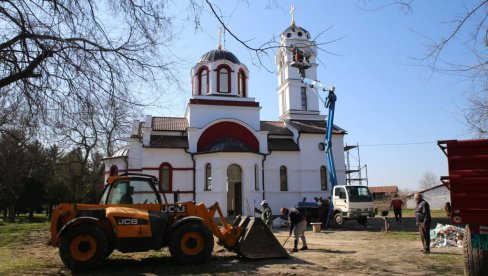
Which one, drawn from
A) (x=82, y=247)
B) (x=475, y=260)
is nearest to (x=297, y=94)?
(x=82, y=247)

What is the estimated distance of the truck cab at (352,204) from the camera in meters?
21.7

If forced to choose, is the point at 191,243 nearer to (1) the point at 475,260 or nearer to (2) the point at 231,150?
(1) the point at 475,260

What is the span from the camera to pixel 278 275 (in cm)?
878

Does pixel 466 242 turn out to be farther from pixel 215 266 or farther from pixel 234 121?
pixel 234 121

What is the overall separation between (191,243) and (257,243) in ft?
6.09

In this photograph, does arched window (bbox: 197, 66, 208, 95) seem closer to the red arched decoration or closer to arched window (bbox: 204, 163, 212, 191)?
the red arched decoration

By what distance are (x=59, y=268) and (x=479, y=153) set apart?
31.5ft

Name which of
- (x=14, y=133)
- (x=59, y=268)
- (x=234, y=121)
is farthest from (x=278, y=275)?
(x=234, y=121)

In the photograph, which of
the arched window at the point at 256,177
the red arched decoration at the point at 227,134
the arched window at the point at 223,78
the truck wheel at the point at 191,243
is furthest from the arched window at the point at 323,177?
the truck wheel at the point at 191,243

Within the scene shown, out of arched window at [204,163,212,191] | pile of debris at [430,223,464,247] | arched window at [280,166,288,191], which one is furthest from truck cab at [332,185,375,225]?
arched window at [204,163,212,191]

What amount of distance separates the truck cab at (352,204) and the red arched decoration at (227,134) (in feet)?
26.3

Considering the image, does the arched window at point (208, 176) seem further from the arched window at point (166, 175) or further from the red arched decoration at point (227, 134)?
the arched window at point (166, 175)

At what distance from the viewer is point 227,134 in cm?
2909

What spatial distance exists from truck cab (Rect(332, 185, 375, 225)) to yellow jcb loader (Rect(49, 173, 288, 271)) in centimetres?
1163
